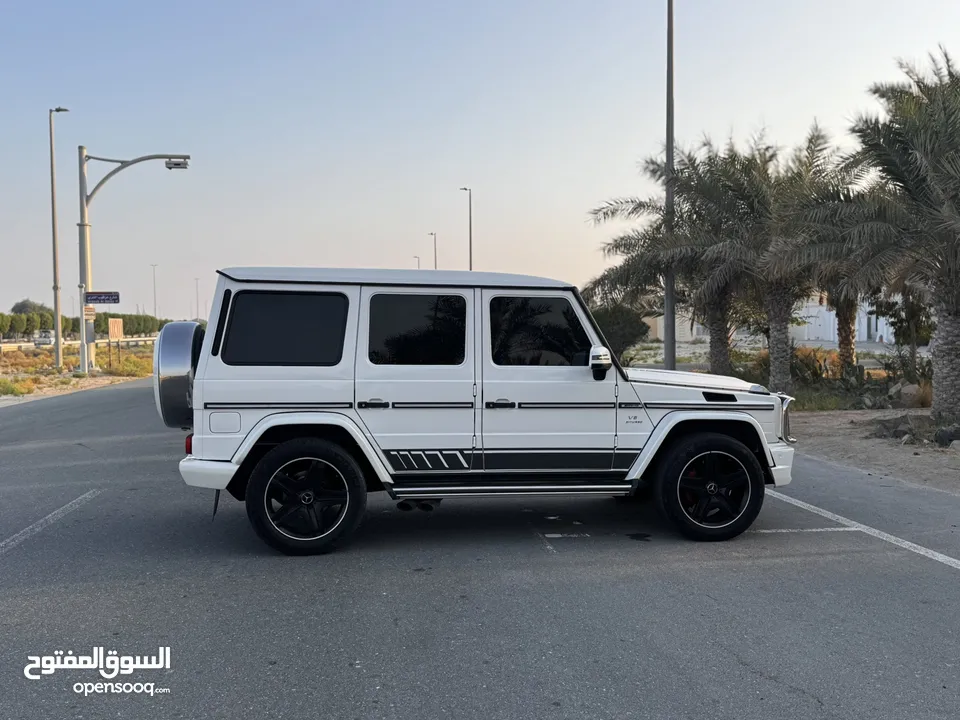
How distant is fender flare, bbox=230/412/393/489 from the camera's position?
604cm

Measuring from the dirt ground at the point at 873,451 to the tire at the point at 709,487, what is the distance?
389cm

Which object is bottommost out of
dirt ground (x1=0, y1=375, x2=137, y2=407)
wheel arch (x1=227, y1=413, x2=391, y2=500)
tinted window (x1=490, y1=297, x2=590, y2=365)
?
dirt ground (x1=0, y1=375, x2=137, y2=407)

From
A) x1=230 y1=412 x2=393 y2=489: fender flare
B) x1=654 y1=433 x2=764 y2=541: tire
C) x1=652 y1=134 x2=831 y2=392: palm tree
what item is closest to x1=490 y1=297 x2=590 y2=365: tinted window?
x1=654 y1=433 x2=764 y2=541: tire

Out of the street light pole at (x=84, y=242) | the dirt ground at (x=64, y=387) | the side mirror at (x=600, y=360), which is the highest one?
→ the street light pole at (x=84, y=242)

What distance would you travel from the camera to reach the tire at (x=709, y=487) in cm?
652

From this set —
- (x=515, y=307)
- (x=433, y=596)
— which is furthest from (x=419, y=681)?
(x=515, y=307)

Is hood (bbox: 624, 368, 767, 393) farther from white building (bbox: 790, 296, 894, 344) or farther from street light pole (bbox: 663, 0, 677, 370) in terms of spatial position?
white building (bbox: 790, 296, 894, 344)

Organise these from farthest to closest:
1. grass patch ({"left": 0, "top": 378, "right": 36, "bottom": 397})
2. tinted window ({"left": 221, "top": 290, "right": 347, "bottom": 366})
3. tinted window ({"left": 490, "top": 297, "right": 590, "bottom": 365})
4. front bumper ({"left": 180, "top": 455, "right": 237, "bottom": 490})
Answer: grass patch ({"left": 0, "top": 378, "right": 36, "bottom": 397})
tinted window ({"left": 490, "top": 297, "right": 590, "bottom": 365})
tinted window ({"left": 221, "top": 290, "right": 347, "bottom": 366})
front bumper ({"left": 180, "top": 455, "right": 237, "bottom": 490})

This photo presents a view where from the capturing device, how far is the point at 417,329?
6.32 m

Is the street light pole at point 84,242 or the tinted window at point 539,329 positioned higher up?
the street light pole at point 84,242

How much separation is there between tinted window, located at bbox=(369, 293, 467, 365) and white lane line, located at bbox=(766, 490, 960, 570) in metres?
3.76

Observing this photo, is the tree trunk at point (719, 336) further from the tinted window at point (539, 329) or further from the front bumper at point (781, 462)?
the tinted window at point (539, 329)

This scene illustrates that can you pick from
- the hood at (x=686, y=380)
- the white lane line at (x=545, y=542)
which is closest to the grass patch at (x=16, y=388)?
the white lane line at (x=545, y=542)

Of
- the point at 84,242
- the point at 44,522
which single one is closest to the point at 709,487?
the point at 44,522
